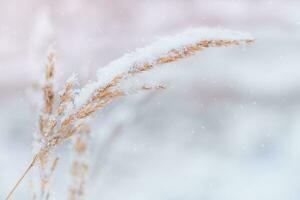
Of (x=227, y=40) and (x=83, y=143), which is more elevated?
(x=227, y=40)

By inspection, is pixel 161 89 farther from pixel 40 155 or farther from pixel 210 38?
pixel 40 155

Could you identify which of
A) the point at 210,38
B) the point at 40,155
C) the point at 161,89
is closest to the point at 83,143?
the point at 40,155

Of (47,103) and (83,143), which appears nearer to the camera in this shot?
(47,103)

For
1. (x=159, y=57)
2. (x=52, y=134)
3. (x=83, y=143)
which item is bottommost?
(x=83, y=143)

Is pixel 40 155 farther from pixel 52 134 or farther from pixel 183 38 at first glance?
pixel 183 38

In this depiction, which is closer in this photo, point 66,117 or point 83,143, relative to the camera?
point 66,117

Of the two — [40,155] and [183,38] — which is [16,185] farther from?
[183,38]

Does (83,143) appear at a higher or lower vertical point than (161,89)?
lower

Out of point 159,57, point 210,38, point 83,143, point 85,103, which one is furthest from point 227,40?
point 83,143
